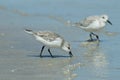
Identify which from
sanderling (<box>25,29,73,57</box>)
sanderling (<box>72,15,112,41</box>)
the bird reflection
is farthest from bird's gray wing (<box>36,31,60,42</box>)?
sanderling (<box>72,15,112,41</box>)

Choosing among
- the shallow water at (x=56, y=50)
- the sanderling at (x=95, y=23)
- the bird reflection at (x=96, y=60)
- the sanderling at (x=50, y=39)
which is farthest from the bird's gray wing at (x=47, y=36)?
the sanderling at (x=95, y=23)

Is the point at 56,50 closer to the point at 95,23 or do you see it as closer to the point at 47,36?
the point at 47,36

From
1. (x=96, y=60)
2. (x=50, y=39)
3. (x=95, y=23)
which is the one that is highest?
(x=50, y=39)

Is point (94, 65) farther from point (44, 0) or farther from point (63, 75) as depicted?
point (44, 0)

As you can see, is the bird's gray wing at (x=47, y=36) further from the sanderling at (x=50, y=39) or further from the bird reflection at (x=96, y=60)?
the bird reflection at (x=96, y=60)

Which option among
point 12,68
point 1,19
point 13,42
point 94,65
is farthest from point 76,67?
point 1,19

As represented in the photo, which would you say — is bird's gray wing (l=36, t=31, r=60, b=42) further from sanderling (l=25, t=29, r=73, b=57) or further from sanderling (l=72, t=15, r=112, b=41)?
sanderling (l=72, t=15, r=112, b=41)

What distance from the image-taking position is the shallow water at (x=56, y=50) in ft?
35.0

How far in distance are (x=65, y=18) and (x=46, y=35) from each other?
678 cm

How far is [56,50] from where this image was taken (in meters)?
13.7

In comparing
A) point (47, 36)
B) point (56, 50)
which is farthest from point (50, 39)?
point (56, 50)

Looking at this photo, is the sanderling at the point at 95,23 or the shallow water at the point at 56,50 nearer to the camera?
the shallow water at the point at 56,50

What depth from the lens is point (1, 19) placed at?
62.4 feet

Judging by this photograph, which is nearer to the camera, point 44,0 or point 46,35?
point 46,35
